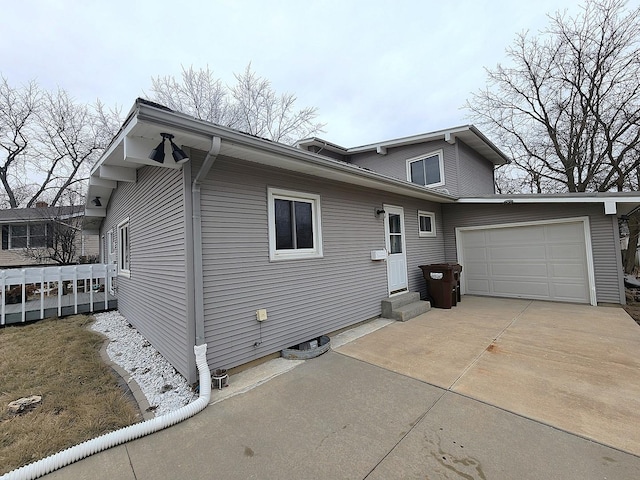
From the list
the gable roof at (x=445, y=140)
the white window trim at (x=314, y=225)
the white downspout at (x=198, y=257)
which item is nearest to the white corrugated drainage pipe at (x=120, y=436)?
the white downspout at (x=198, y=257)

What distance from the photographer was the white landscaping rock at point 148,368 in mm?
2924

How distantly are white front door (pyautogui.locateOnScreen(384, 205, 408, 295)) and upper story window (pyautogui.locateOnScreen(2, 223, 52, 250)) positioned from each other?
16.3m

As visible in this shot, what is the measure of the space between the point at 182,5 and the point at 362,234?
8.17 m

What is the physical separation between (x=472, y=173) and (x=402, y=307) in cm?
628

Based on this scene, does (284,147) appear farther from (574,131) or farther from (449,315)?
(574,131)

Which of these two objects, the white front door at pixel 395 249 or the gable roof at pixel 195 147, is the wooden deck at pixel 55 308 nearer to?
the gable roof at pixel 195 147

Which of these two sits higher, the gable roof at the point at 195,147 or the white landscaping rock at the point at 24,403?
the gable roof at the point at 195,147

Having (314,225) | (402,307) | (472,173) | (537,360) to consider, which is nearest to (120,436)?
(314,225)

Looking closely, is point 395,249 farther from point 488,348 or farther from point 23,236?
point 23,236

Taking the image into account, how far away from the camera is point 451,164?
8.67m

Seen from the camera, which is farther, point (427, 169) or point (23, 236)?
point (23, 236)

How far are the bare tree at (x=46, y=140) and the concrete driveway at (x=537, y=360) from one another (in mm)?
19229

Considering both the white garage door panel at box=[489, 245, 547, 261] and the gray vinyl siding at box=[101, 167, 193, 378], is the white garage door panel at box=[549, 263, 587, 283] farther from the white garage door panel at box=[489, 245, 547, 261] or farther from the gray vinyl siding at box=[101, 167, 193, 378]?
the gray vinyl siding at box=[101, 167, 193, 378]

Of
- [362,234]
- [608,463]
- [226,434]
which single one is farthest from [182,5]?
[608,463]
